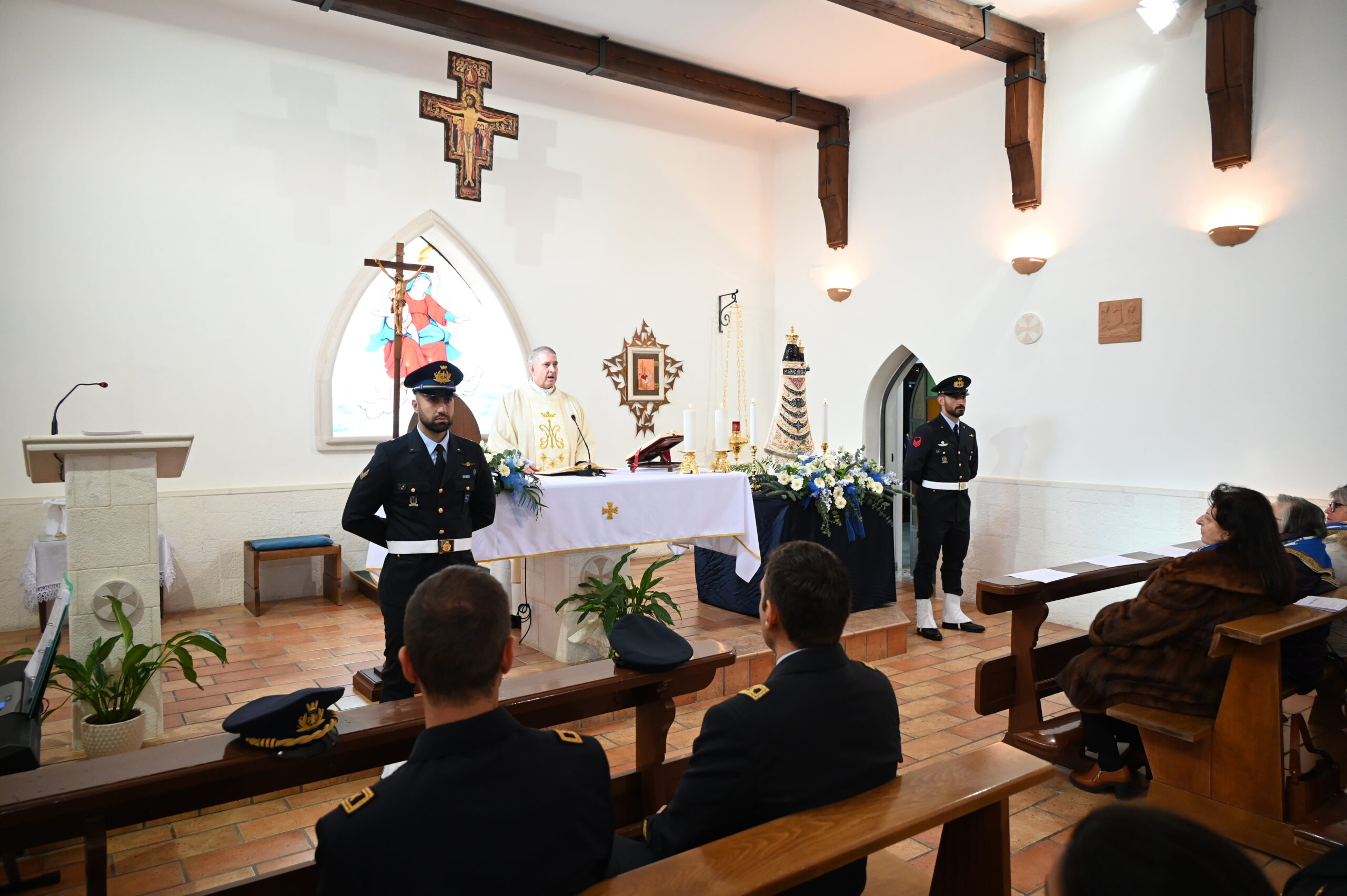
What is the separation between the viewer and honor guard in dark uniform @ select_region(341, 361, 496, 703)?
359 cm

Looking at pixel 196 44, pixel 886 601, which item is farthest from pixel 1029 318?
pixel 196 44

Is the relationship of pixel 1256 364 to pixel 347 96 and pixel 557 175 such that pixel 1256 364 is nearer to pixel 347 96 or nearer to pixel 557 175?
pixel 557 175

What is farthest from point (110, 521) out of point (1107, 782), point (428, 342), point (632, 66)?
point (632, 66)

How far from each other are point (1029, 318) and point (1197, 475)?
167cm

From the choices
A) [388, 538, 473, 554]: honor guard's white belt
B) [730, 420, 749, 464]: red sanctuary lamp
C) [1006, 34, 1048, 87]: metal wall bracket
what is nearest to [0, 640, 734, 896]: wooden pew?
[388, 538, 473, 554]: honor guard's white belt

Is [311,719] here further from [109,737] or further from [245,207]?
[245,207]

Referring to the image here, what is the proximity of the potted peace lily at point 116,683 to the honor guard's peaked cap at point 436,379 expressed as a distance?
4.07ft

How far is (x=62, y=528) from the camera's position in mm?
5473

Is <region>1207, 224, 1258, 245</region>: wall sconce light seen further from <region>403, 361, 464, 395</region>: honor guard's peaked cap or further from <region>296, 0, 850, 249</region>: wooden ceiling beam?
<region>403, 361, 464, 395</region>: honor guard's peaked cap

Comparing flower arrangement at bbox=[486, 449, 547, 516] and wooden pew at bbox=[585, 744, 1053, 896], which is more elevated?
flower arrangement at bbox=[486, 449, 547, 516]

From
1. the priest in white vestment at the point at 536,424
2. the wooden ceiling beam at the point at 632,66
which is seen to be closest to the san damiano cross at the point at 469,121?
the wooden ceiling beam at the point at 632,66

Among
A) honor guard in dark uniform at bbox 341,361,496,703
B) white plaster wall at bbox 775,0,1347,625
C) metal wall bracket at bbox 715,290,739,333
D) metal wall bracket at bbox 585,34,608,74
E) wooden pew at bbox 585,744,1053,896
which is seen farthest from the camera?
metal wall bracket at bbox 715,290,739,333

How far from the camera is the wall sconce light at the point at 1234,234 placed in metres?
5.43

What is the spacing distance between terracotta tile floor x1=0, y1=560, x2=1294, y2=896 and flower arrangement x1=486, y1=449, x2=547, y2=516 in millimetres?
901
